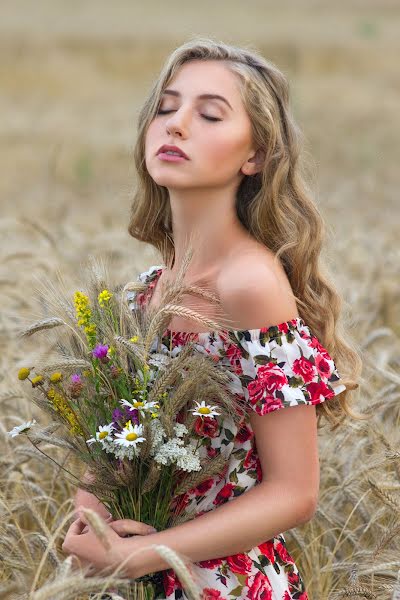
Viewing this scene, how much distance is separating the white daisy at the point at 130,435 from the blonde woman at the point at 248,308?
207 millimetres

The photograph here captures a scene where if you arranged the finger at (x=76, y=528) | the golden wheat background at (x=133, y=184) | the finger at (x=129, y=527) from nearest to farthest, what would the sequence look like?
the finger at (x=129, y=527), the finger at (x=76, y=528), the golden wheat background at (x=133, y=184)

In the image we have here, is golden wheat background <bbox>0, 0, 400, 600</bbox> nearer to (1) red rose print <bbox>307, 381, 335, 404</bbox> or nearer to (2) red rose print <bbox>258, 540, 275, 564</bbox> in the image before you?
(2) red rose print <bbox>258, 540, 275, 564</bbox>

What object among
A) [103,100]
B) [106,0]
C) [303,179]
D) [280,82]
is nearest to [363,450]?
[303,179]

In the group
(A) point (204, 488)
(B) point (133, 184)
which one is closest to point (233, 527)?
(A) point (204, 488)

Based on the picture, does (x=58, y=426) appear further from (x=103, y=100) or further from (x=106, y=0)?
(x=106, y=0)

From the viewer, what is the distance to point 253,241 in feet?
7.48

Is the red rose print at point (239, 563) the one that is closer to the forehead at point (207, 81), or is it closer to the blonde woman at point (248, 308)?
the blonde woman at point (248, 308)

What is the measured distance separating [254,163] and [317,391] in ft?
1.86

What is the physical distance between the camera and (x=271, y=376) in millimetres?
2059

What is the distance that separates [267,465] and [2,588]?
2.67 ft

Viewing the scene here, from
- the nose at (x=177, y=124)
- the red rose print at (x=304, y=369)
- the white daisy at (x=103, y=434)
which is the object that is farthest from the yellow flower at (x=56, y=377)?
the nose at (x=177, y=124)

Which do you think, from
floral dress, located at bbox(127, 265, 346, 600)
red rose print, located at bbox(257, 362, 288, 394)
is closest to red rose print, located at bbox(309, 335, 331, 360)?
floral dress, located at bbox(127, 265, 346, 600)

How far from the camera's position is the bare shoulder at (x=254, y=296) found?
207 centimetres

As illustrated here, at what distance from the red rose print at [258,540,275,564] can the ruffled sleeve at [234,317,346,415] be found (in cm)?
35
